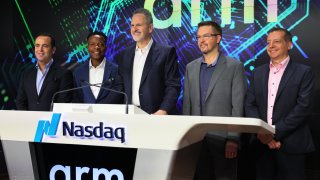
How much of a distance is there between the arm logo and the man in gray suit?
1076mm

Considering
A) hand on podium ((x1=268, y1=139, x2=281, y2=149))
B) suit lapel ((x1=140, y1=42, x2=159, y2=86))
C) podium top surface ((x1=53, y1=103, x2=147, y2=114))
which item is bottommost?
hand on podium ((x1=268, y1=139, x2=281, y2=149))

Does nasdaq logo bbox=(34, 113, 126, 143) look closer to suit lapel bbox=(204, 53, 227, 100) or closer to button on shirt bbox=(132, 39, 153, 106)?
suit lapel bbox=(204, 53, 227, 100)

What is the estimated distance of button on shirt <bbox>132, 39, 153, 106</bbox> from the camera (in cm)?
333

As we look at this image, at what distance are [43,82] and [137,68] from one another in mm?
976

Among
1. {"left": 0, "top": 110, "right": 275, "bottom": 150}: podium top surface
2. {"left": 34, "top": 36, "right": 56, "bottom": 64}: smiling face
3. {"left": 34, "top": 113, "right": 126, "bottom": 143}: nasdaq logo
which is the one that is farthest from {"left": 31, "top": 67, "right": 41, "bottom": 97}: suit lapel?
{"left": 34, "top": 113, "right": 126, "bottom": 143}: nasdaq logo

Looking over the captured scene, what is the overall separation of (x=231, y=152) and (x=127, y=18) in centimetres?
254

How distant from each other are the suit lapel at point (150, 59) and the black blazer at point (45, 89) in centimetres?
83

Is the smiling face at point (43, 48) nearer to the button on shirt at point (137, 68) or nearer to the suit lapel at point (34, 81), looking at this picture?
the suit lapel at point (34, 81)

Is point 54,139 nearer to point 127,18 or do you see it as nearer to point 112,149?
point 112,149

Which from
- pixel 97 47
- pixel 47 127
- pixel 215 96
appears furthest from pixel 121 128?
pixel 97 47

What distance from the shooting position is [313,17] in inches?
157

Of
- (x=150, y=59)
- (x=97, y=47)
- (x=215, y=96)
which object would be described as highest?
(x=97, y=47)

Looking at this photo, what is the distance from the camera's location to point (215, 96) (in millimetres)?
2914

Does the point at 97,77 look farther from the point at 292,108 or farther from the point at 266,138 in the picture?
the point at 292,108
